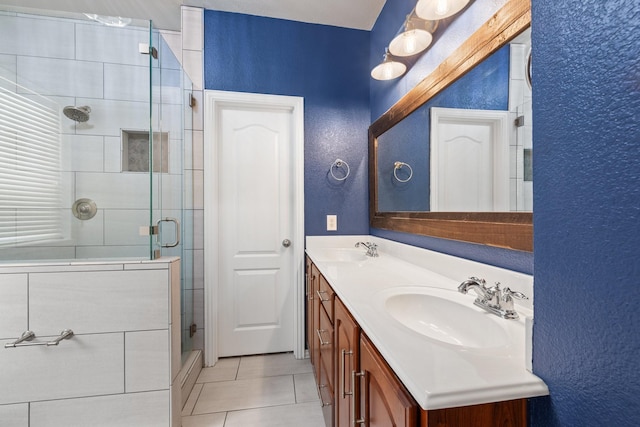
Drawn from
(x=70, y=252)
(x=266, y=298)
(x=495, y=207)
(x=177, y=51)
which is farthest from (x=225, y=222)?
(x=495, y=207)

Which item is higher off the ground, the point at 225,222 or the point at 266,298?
the point at 225,222

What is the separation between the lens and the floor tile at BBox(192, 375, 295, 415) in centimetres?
150

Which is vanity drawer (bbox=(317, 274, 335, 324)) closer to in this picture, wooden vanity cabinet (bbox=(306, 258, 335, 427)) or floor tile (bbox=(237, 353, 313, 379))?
wooden vanity cabinet (bbox=(306, 258, 335, 427))

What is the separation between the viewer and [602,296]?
Answer: 0.39 m

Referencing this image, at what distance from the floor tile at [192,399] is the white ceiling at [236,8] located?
2691 millimetres

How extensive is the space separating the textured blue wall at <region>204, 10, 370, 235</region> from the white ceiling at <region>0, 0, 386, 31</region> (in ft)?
0.21

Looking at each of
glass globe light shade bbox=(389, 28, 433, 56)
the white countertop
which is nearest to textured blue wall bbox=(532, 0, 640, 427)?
the white countertop

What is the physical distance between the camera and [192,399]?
1558mm

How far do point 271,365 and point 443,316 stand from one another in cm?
149

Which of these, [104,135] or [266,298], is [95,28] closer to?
[104,135]

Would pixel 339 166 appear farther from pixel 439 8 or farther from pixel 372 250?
pixel 439 8

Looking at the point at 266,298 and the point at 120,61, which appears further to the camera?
the point at 266,298

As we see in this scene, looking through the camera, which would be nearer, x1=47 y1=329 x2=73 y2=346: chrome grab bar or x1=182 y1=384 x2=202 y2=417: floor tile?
x1=47 y1=329 x2=73 y2=346: chrome grab bar

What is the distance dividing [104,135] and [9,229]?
727 millimetres
